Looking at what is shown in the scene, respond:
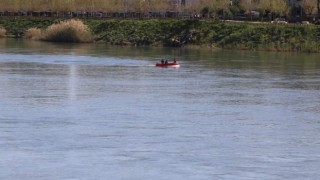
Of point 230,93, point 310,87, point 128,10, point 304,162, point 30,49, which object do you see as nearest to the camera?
point 304,162

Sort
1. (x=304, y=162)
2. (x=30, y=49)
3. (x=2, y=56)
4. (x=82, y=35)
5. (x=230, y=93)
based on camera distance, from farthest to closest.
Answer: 1. (x=82, y=35)
2. (x=30, y=49)
3. (x=2, y=56)
4. (x=230, y=93)
5. (x=304, y=162)

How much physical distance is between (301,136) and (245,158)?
Answer: 4.35 metres

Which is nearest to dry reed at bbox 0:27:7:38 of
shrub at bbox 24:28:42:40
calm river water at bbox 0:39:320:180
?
shrub at bbox 24:28:42:40

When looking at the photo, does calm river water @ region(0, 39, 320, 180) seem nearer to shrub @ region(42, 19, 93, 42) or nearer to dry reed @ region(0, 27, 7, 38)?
shrub @ region(42, 19, 93, 42)

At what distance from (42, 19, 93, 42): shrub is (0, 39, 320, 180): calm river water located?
28.0m

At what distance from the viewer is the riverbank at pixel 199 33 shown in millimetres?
80375

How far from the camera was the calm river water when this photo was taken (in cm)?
2834

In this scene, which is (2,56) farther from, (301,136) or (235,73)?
(301,136)

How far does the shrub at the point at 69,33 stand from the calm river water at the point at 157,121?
28.0 m

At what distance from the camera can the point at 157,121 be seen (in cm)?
3625

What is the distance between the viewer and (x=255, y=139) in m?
33.1

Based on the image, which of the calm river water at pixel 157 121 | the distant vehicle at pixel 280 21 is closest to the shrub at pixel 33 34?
the distant vehicle at pixel 280 21

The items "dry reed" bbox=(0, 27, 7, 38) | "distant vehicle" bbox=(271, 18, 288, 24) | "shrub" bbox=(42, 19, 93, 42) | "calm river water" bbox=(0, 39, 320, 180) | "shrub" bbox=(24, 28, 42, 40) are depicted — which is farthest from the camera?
"dry reed" bbox=(0, 27, 7, 38)

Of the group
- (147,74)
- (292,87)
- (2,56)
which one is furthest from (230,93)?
(2,56)
